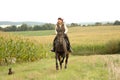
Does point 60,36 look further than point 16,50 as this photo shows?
No

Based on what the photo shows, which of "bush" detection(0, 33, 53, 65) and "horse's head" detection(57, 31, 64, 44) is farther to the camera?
"bush" detection(0, 33, 53, 65)

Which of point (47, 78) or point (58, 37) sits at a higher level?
point (58, 37)

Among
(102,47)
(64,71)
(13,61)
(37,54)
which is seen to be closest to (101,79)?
(64,71)

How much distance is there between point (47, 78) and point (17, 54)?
28.7 feet

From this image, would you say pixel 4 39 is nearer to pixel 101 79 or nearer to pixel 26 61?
pixel 26 61

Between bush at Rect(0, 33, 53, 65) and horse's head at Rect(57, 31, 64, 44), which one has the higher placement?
horse's head at Rect(57, 31, 64, 44)

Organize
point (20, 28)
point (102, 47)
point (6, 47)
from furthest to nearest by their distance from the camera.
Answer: point (20, 28), point (102, 47), point (6, 47)

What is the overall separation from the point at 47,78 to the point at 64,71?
2.04 m

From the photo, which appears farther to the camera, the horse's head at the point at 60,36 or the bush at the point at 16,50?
the bush at the point at 16,50

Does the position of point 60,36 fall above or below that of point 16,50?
above

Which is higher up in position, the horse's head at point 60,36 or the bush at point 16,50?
the horse's head at point 60,36

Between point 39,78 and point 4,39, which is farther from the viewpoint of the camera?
point 4,39

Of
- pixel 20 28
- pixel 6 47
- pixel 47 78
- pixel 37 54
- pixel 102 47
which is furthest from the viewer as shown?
pixel 20 28

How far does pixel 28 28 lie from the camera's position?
77.9 m
